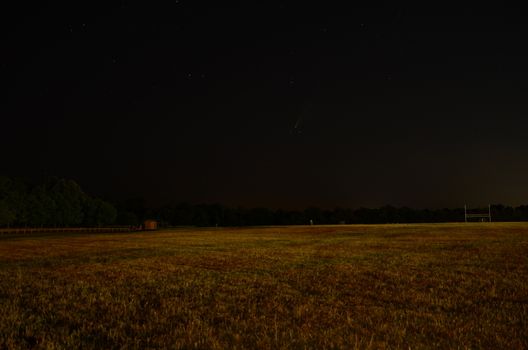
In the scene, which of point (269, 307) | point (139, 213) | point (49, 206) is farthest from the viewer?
point (139, 213)

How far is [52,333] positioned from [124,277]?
22.3 ft

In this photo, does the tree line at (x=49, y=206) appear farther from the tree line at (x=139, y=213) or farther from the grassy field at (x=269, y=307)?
the grassy field at (x=269, y=307)

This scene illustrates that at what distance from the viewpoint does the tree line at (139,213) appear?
299ft

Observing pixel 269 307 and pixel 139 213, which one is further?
pixel 139 213

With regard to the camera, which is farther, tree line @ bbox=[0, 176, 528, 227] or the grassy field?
tree line @ bbox=[0, 176, 528, 227]

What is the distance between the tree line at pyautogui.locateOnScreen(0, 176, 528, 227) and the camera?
91000mm

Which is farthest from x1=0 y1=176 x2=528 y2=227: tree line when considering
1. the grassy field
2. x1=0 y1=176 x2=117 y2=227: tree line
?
the grassy field

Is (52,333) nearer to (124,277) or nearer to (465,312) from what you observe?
(124,277)

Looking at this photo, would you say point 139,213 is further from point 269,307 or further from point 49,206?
point 269,307

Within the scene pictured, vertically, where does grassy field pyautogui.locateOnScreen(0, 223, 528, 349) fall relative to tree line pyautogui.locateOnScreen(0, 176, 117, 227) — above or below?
below

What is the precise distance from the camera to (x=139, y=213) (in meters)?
165

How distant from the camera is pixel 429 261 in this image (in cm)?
1788

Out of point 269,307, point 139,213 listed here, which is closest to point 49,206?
point 139,213

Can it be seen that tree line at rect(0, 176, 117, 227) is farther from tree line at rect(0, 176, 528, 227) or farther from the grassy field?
the grassy field
